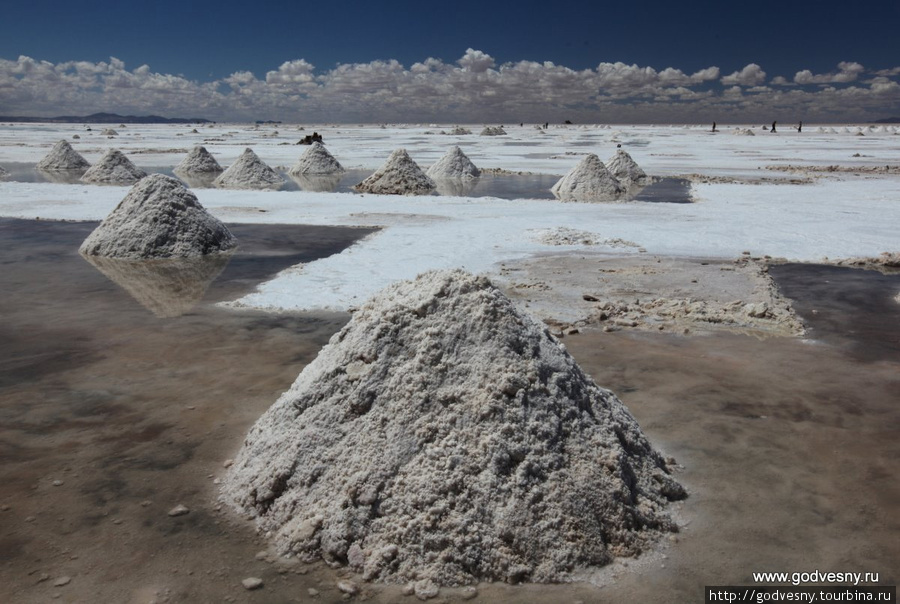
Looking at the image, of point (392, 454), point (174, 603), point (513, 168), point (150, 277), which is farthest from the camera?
point (513, 168)

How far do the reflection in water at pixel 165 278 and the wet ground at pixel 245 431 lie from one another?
8.5 inches

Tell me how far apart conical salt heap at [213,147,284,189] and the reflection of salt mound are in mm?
3022

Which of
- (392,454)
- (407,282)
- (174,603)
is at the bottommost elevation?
(174,603)

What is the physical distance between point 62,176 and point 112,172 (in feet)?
12.2

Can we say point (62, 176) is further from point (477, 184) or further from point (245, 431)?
point (245, 431)

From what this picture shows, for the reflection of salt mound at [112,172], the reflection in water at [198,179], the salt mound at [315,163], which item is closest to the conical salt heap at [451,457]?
the reflection in water at [198,179]

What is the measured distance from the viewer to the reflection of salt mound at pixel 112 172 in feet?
64.4

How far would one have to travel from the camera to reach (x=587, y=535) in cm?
276

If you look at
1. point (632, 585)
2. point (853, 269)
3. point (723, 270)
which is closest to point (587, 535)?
point (632, 585)

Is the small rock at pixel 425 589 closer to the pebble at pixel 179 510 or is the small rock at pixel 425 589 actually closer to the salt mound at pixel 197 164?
the pebble at pixel 179 510

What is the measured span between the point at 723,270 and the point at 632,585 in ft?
20.7

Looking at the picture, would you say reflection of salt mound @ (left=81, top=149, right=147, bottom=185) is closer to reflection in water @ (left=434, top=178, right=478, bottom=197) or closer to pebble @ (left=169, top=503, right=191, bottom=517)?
reflection in water @ (left=434, top=178, right=478, bottom=197)

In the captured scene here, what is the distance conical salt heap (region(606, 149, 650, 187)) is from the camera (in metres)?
19.8

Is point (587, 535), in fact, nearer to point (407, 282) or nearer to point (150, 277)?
point (407, 282)
